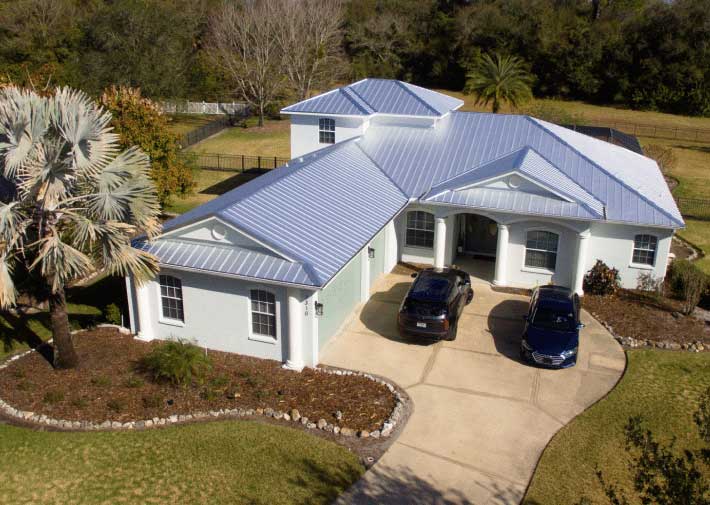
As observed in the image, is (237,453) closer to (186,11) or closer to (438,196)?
(438,196)

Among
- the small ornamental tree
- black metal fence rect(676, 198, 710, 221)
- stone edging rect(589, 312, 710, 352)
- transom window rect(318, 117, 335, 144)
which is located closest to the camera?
stone edging rect(589, 312, 710, 352)

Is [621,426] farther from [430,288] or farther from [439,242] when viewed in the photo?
[439,242]

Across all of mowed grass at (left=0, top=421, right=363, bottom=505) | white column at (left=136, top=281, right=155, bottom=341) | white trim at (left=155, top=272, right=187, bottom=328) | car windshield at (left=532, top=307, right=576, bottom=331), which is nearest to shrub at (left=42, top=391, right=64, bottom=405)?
mowed grass at (left=0, top=421, right=363, bottom=505)

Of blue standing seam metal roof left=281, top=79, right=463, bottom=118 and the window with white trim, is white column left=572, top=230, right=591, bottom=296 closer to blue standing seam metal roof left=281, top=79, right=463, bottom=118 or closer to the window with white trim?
blue standing seam metal roof left=281, top=79, right=463, bottom=118

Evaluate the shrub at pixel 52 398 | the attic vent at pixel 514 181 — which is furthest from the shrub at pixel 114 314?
the attic vent at pixel 514 181

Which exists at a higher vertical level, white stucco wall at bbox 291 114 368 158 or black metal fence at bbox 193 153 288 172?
white stucco wall at bbox 291 114 368 158

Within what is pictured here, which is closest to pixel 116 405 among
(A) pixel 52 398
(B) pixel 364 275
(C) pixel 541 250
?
(A) pixel 52 398
